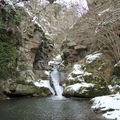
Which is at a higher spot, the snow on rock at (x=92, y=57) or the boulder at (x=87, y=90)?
the snow on rock at (x=92, y=57)

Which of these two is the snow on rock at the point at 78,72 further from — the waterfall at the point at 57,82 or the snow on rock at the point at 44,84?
the snow on rock at the point at 44,84

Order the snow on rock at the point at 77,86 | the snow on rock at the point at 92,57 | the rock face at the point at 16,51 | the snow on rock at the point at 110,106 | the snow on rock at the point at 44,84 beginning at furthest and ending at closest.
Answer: the snow on rock at the point at 92,57 < the snow on rock at the point at 44,84 < the rock face at the point at 16,51 < the snow on rock at the point at 77,86 < the snow on rock at the point at 110,106

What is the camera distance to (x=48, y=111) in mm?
21391

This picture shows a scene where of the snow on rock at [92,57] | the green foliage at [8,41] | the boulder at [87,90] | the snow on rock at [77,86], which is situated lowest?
the boulder at [87,90]

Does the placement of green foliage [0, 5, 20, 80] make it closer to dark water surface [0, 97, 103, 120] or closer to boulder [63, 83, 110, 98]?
boulder [63, 83, 110, 98]

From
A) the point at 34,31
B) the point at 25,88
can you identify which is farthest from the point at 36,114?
the point at 34,31

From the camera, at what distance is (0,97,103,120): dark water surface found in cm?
1914

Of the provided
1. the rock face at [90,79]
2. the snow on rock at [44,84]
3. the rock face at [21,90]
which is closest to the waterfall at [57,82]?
the snow on rock at [44,84]

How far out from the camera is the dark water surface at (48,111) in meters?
19.1

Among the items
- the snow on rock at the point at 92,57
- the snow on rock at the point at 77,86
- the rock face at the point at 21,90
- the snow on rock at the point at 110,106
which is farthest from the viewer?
the snow on rock at the point at 92,57

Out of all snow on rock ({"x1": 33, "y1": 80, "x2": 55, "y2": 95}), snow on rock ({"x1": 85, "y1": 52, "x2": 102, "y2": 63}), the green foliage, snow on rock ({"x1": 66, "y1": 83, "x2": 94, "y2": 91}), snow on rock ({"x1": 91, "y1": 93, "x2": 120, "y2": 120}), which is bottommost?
snow on rock ({"x1": 91, "y1": 93, "x2": 120, "y2": 120})

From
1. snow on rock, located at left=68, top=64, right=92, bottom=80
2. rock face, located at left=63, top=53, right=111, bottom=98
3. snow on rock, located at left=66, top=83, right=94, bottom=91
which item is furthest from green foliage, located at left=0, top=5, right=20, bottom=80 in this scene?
snow on rock, located at left=66, top=83, right=94, bottom=91

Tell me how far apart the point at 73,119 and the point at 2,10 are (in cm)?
1688

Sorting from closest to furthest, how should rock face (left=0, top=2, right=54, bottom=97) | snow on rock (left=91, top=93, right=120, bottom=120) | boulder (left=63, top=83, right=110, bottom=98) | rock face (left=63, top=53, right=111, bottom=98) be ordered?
snow on rock (left=91, top=93, right=120, bottom=120) < boulder (left=63, top=83, right=110, bottom=98) < rock face (left=63, top=53, right=111, bottom=98) < rock face (left=0, top=2, right=54, bottom=97)
